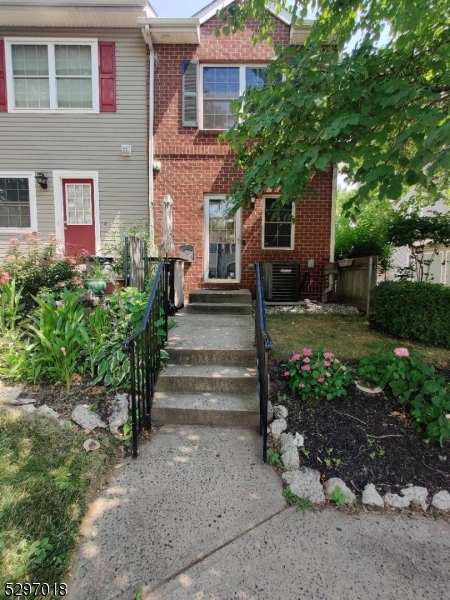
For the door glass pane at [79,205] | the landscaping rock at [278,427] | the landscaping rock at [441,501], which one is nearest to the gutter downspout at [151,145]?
the door glass pane at [79,205]

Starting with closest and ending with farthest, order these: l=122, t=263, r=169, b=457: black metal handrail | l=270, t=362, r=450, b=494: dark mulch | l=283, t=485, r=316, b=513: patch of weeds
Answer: l=283, t=485, r=316, b=513: patch of weeds < l=270, t=362, r=450, b=494: dark mulch < l=122, t=263, r=169, b=457: black metal handrail

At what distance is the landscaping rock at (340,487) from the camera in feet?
7.45

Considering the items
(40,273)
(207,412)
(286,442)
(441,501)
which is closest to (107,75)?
(40,273)

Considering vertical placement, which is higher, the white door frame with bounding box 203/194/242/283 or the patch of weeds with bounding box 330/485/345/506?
the white door frame with bounding box 203/194/242/283

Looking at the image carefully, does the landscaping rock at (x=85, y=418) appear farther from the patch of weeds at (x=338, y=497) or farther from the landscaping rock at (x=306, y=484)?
the patch of weeds at (x=338, y=497)

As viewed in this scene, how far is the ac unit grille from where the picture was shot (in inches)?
261

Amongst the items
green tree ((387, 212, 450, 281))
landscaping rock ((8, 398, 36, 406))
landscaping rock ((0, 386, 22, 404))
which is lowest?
landscaping rock ((8, 398, 36, 406))

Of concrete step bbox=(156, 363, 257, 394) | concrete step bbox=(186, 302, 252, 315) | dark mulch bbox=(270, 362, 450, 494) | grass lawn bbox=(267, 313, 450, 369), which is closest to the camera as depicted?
dark mulch bbox=(270, 362, 450, 494)

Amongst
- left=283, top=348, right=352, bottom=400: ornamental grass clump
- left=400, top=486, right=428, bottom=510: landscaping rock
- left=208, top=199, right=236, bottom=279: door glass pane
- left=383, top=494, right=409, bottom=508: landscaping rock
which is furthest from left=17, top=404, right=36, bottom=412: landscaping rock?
left=208, top=199, right=236, bottom=279: door glass pane

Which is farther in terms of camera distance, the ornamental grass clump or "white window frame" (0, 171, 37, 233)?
"white window frame" (0, 171, 37, 233)

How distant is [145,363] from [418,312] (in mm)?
3669

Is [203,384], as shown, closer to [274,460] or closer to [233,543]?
[274,460]

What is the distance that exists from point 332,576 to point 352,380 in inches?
74.3

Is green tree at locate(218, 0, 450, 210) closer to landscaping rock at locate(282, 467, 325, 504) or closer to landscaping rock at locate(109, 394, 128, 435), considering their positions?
landscaping rock at locate(282, 467, 325, 504)
